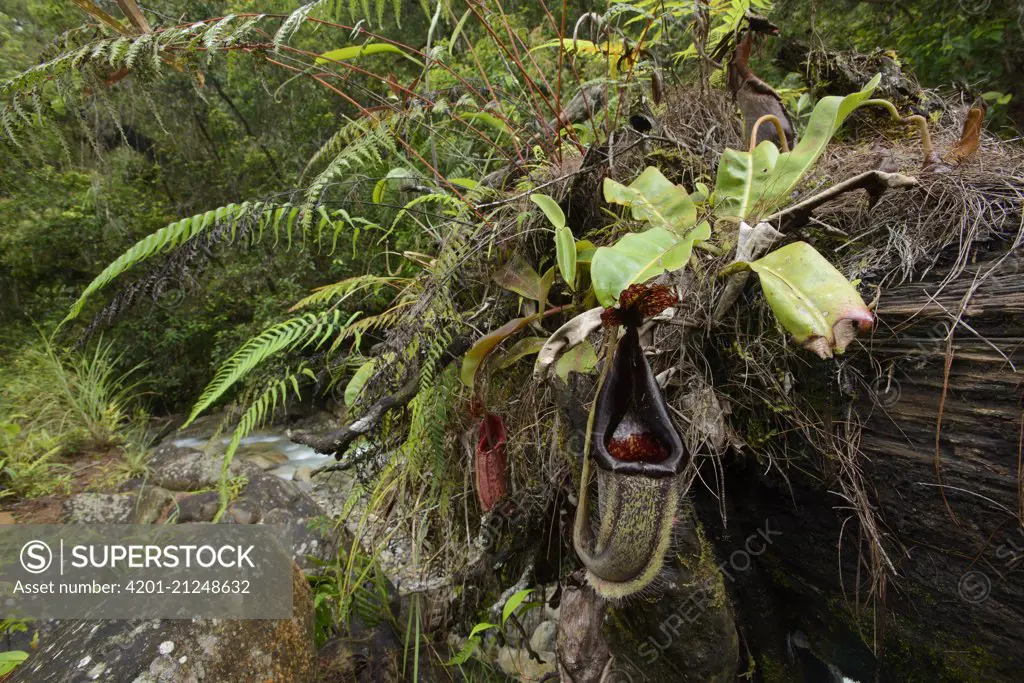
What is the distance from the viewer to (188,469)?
3.23m

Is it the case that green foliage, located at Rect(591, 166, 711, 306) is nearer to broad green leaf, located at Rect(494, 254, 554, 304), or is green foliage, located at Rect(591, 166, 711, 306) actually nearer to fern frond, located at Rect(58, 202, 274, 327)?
broad green leaf, located at Rect(494, 254, 554, 304)

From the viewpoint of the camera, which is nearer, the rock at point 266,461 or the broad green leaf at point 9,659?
the broad green leaf at point 9,659

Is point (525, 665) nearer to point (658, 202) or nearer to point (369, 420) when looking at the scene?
point (369, 420)

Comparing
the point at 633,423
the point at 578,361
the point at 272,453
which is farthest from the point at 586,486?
the point at 272,453

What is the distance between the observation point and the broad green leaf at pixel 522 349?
1019 millimetres

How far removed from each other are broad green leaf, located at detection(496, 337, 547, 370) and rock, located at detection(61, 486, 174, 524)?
2.65 metres

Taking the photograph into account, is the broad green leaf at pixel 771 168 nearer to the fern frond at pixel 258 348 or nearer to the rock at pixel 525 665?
the fern frond at pixel 258 348

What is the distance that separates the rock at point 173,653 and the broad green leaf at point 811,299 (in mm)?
1468

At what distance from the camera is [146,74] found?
1.23 metres

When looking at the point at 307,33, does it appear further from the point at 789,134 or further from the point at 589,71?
the point at 789,134

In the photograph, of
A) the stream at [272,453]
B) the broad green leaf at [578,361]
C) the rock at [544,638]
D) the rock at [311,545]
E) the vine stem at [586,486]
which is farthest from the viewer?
the stream at [272,453]

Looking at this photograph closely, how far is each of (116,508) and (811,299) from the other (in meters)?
3.47

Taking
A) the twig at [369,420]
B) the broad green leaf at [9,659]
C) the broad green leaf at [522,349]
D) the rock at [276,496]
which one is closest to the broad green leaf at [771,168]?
the broad green leaf at [522,349]

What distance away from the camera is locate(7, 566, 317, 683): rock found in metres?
1.21
